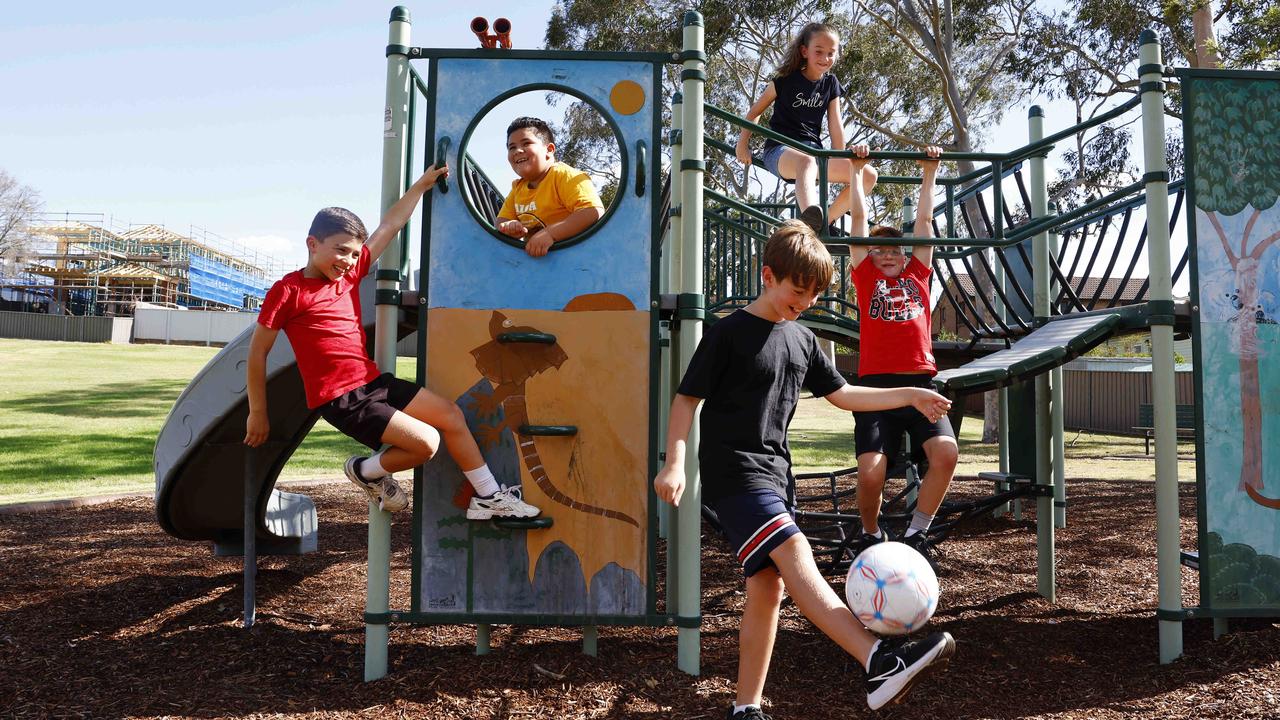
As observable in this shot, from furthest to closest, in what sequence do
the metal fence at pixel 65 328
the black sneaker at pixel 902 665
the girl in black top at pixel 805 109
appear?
1. the metal fence at pixel 65 328
2. the girl in black top at pixel 805 109
3. the black sneaker at pixel 902 665

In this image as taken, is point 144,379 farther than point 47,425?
Yes

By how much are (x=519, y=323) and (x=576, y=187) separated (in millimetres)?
614

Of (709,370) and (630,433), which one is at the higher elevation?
(709,370)

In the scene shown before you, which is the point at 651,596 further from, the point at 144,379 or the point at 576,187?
the point at 144,379

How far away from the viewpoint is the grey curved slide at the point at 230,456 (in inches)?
157

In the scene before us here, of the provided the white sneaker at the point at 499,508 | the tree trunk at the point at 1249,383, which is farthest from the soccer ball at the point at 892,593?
the tree trunk at the point at 1249,383

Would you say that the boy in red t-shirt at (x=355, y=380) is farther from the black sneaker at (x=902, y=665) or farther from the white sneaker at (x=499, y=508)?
the black sneaker at (x=902, y=665)

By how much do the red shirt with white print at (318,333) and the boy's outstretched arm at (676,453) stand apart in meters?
1.32

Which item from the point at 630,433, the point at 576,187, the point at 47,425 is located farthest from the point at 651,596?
the point at 47,425

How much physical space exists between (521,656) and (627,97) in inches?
90.1

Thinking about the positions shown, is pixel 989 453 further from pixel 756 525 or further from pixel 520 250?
pixel 756 525

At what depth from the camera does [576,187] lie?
3.68 metres

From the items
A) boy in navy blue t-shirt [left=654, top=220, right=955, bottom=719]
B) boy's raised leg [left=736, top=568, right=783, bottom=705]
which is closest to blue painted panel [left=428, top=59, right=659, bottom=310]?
boy in navy blue t-shirt [left=654, top=220, right=955, bottom=719]

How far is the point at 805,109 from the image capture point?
4941mm
